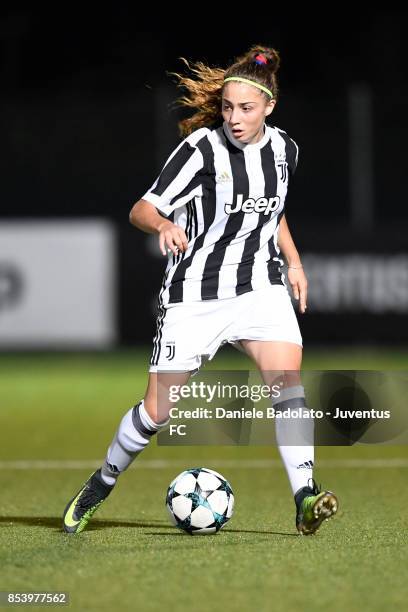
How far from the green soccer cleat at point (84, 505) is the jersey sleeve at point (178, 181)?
1.21 metres

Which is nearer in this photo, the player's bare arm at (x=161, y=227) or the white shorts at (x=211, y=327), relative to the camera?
the player's bare arm at (x=161, y=227)

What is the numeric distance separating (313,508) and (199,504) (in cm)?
57

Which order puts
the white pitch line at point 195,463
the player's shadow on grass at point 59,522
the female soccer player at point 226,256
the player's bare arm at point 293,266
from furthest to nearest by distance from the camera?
the white pitch line at point 195,463 < the player's shadow on grass at point 59,522 < the player's bare arm at point 293,266 < the female soccer player at point 226,256

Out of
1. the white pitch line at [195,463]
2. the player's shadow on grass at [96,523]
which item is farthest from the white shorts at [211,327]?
the white pitch line at [195,463]

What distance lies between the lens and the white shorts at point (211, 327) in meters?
5.73

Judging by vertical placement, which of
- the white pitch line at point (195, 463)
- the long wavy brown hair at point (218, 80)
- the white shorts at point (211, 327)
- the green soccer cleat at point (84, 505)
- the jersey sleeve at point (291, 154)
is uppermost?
the long wavy brown hair at point (218, 80)

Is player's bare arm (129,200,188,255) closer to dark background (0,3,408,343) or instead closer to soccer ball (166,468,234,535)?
soccer ball (166,468,234,535)

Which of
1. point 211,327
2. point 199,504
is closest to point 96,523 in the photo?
point 199,504

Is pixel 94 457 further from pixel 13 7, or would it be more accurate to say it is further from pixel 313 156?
pixel 13 7

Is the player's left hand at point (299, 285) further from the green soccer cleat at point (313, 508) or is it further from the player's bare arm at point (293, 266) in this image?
the green soccer cleat at point (313, 508)

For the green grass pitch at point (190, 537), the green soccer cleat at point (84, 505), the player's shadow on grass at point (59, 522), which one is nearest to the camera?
the green grass pitch at point (190, 537)

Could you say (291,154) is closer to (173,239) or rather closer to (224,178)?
(224,178)

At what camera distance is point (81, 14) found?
2183cm

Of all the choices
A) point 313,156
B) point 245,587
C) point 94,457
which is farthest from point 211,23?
point 245,587
